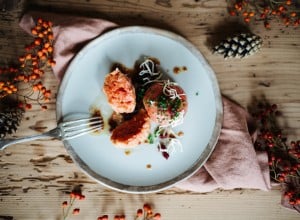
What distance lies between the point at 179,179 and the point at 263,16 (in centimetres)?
112

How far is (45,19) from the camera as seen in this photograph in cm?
204

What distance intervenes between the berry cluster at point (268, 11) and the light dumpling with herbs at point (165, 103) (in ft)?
2.10

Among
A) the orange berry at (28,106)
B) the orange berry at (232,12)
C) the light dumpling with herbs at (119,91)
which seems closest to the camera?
the light dumpling with herbs at (119,91)

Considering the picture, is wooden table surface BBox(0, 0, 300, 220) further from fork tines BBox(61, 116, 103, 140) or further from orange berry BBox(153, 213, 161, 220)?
fork tines BBox(61, 116, 103, 140)

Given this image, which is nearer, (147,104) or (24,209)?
(147,104)

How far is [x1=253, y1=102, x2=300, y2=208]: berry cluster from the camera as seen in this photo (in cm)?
212

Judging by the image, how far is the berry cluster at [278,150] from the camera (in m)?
2.12

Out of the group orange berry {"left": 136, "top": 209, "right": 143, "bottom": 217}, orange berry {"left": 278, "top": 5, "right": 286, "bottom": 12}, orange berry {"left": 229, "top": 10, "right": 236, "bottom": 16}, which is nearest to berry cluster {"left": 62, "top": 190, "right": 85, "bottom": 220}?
orange berry {"left": 136, "top": 209, "right": 143, "bottom": 217}

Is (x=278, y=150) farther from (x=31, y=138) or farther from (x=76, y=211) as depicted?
(x=31, y=138)

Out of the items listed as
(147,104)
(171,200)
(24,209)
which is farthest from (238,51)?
(24,209)

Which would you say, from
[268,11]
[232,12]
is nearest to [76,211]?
[232,12]

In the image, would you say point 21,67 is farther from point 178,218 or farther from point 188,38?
point 178,218

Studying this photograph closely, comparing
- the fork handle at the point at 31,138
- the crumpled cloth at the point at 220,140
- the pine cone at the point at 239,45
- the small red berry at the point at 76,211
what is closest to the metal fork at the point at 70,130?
the fork handle at the point at 31,138

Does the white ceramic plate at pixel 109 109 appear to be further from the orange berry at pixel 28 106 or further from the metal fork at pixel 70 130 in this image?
the orange berry at pixel 28 106
